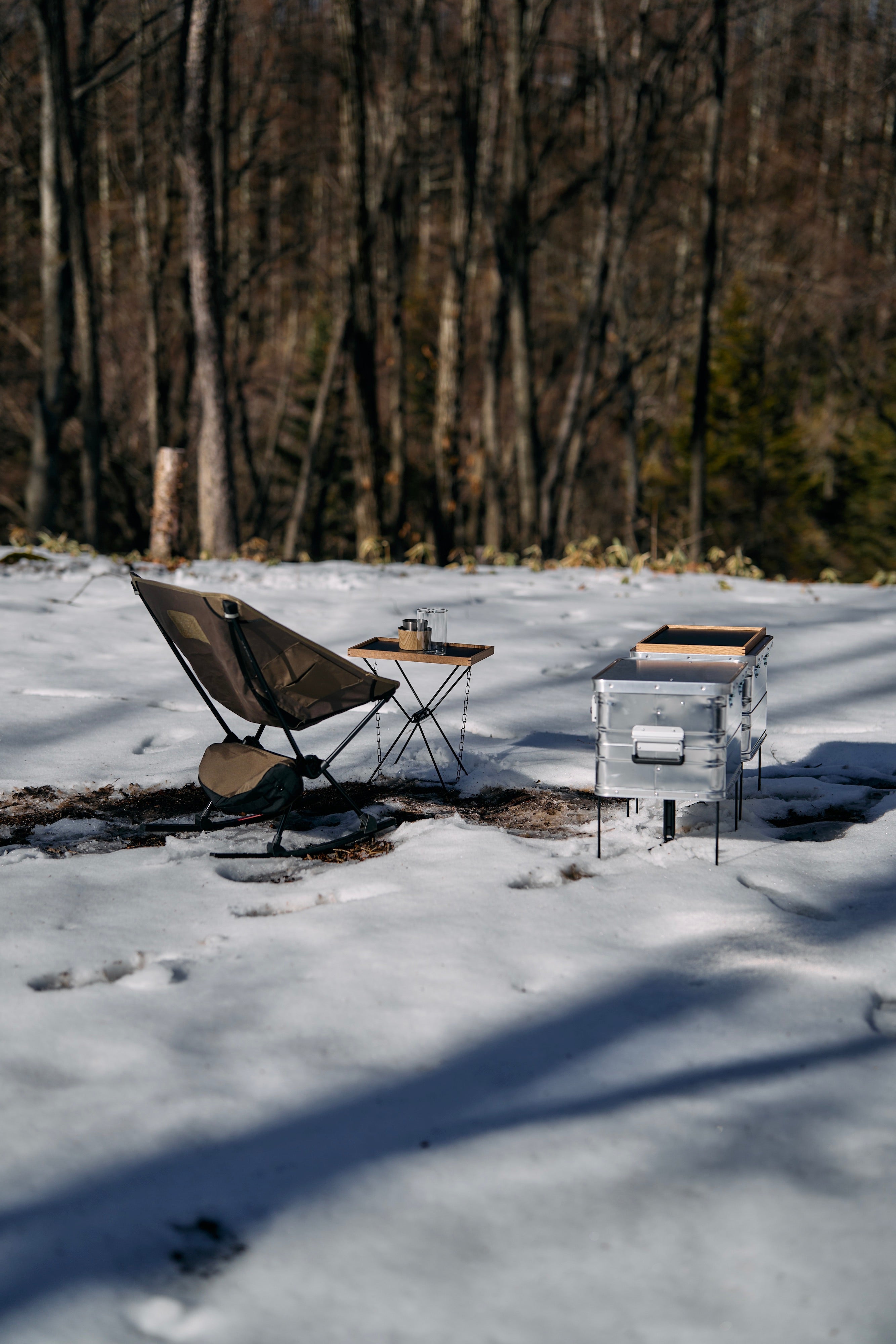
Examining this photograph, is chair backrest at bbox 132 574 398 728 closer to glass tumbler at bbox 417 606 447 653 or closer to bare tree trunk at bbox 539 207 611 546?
glass tumbler at bbox 417 606 447 653

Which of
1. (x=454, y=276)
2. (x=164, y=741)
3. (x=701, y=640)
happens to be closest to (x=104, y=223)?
(x=454, y=276)

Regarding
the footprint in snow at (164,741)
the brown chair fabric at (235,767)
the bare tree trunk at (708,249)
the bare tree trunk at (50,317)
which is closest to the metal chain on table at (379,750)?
the brown chair fabric at (235,767)

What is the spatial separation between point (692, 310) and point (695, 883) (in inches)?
724

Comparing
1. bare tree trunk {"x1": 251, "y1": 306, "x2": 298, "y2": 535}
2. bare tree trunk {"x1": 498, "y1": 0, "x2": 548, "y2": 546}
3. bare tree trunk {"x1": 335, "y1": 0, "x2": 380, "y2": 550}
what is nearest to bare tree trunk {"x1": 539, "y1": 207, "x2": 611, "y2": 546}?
bare tree trunk {"x1": 498, "y1": 0, "x2": 548, "y2": 546}

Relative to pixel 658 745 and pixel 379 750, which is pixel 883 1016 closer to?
pixel 658 745

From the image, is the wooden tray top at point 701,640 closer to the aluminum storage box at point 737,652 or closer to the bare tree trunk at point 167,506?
the aluminum storage box at point 737,652

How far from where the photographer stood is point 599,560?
10.4m

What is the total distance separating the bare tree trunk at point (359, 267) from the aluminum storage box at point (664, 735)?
28.5ft

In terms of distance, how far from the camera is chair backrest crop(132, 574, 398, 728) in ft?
12.5

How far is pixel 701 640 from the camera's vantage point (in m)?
4.02

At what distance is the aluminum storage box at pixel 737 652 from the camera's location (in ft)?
12.3

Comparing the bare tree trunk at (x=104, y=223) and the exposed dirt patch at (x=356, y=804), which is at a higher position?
the bare tree trunk at (x=104, y=223)

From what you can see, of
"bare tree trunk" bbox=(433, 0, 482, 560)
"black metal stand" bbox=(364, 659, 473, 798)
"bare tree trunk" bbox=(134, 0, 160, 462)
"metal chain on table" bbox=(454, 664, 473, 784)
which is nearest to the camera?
"black metal stand" bbox=(364, 659, 473, 798)

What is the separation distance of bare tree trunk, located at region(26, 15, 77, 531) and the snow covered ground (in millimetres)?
9354
